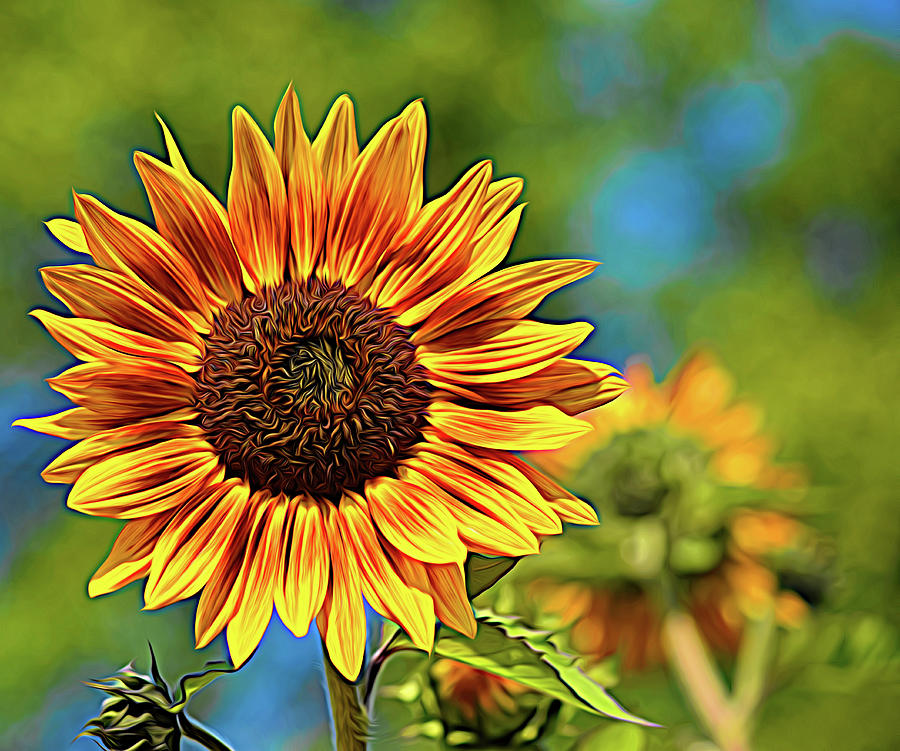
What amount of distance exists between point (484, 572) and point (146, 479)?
137 millimetres

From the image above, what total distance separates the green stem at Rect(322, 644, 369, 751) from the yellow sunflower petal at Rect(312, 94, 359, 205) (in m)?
0.19

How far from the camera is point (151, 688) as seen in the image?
0.31 meters

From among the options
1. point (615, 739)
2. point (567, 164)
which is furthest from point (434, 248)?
point (567, 164)

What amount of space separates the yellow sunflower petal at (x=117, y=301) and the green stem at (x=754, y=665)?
21.3 inches

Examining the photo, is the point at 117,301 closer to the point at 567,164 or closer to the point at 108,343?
the point at 108,343

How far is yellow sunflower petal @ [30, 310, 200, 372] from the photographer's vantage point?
0.31 m

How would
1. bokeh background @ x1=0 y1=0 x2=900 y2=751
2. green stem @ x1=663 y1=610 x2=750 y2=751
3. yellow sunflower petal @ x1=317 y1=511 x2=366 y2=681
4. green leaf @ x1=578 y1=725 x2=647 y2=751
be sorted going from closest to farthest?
1. yellow sunflower petal @ x1=317 y1=511 x2=366 y2=681
2. green leaf @ x1=578 y1=725 x2=647 y2=751
3. green stem @ x1=663 y1=610 x2=750 y2=751
4. bokeh background @ x1=0 y1=0 x2=900 y2=751

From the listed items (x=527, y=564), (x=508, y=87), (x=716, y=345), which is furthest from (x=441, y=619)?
(x=508, y=87)

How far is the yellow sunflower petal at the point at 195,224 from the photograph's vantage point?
0.33m

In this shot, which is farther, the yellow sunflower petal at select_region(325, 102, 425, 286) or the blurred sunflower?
the blurred sunflower

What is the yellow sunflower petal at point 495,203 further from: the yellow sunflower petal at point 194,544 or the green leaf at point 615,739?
the green leaf at point 615,739

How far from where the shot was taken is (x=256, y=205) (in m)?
0.35

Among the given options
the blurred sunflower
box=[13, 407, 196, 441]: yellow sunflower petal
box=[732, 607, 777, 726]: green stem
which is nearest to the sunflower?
box=[13, 407, 196, 441]: yellow sunflower petal

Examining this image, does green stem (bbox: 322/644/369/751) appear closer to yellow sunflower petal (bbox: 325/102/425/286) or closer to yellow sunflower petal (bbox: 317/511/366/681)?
yellow sunflower petal (bbox: 317/511/366/681)
